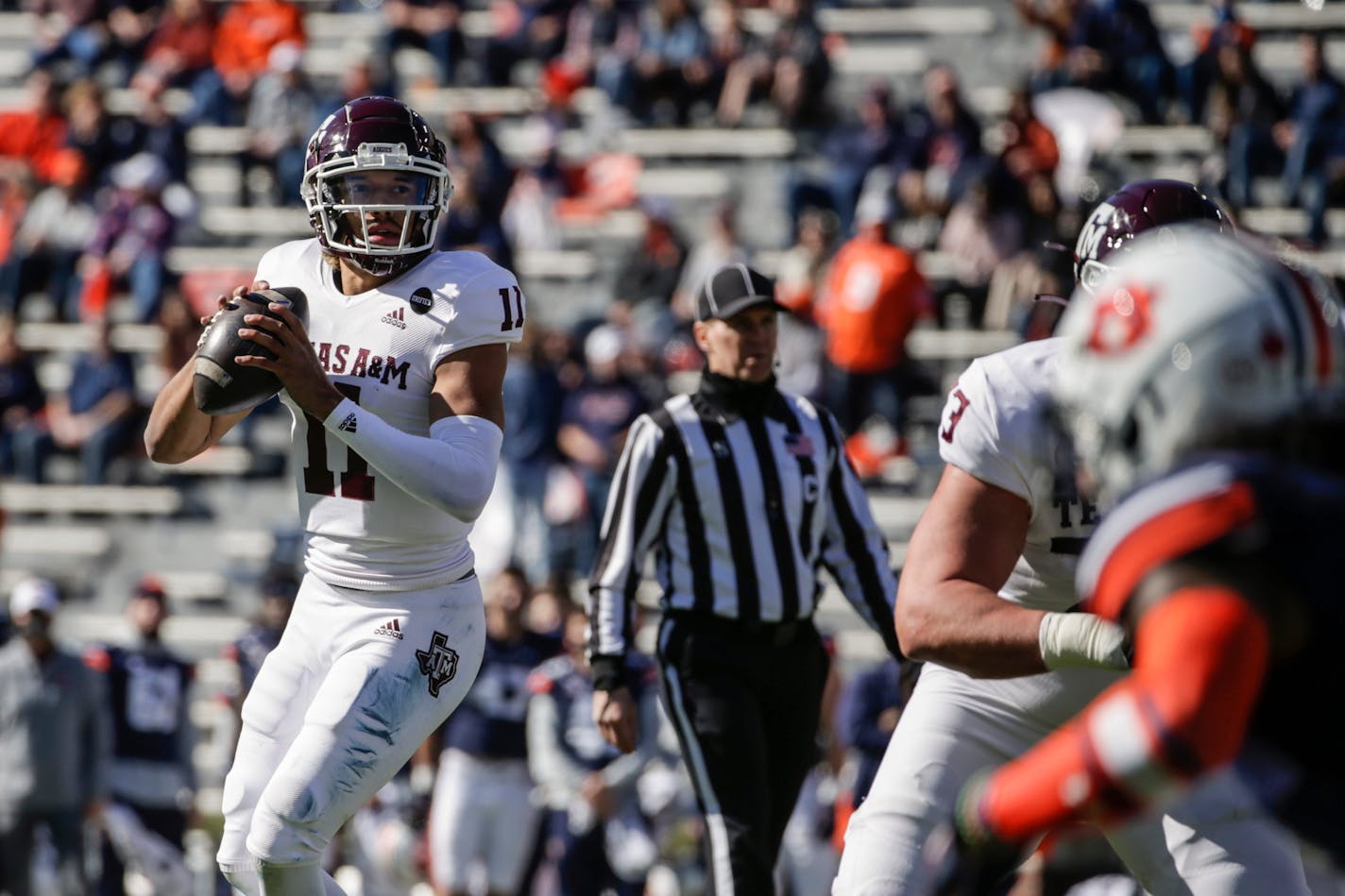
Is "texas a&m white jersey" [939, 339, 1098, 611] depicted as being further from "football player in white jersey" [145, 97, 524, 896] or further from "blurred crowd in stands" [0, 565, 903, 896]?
"blurred crowd in stands" [0, 565, 903, 896]

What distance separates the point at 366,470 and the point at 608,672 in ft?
5.06

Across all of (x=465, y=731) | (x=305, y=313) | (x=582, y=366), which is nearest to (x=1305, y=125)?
(x=582, y=366)

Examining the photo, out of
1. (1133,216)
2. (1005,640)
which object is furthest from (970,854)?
(1133,216)

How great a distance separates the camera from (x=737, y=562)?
5316mm

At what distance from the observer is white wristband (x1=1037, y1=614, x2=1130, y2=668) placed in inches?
113

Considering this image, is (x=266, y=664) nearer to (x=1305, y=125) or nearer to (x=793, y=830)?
(x=793, y=830)

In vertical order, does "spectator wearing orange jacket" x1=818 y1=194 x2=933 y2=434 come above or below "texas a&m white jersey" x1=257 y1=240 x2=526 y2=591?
below

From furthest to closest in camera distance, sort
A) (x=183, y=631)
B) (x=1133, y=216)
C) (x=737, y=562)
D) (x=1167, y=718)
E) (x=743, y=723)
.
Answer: (x=183, y=631) < (x=737, y=562) < (x=743, y=723) < (x=1133, y=216) < (x=1167, y=718)

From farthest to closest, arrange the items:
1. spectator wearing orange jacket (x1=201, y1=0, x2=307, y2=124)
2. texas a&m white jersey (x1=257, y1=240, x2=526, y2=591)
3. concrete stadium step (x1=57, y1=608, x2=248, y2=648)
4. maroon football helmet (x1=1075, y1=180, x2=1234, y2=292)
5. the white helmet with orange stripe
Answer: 1. spectator wearing orange jacket (x1=201, y1=0, x2=307, y2=124)
2. concrete stadium step (x1=57, y1=608, x2=248, y2=648)
3. texas a&m white jersey (x1=257, y1=240, x2=526, y2=591)
4. maroon football helmet (x1=1075, y1=180, x2=1234, y2=292)
5. the white helmet with orange stripe

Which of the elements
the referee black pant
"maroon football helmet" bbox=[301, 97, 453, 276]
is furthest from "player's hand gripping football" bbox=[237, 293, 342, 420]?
the referee black pant

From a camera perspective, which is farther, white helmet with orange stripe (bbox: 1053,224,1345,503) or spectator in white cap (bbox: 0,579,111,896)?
spectator in white cap (bbox: 0,579,111,896)

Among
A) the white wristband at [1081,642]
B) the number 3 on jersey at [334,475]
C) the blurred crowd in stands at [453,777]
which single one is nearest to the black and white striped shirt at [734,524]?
the number 3 on jersey at [334,475]

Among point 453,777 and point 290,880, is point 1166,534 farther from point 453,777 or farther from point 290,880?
point 453,777

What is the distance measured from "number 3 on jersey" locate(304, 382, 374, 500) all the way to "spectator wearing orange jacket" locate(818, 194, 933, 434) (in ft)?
21.7
